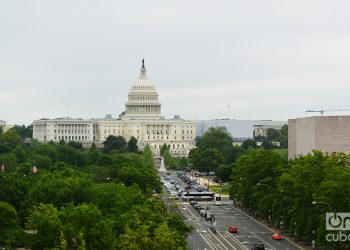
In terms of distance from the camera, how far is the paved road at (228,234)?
8694 cm

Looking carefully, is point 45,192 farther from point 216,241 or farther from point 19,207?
point 216,241

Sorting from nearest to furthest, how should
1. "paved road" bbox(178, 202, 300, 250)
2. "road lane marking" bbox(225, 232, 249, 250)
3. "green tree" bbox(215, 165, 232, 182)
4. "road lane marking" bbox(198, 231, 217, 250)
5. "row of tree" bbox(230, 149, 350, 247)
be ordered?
"row of tree" bbox(230, 149, 350, 247) → "road lane marking" bbox(198, 231, 217, 250) → "road lane marking" bbox(225, 232, 249, 250) → "paved road" bbox(178, 202, 300, 250) → "green tree" bbox(215, 165, 232, 182)

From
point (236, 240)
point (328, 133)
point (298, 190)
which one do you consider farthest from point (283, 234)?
point (328, 133)

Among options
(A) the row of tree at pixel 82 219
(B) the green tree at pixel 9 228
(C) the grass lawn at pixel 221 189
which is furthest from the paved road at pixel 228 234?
(C) the grass lawn at pixel 221 189

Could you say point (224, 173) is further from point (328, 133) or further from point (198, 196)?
point (328, 133)

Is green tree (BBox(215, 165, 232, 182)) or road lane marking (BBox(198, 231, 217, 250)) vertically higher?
green tree (BBox(215, 165, 232, 182))

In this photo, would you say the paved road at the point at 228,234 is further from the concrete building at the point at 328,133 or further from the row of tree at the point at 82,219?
the concrete building at the point at 328,133

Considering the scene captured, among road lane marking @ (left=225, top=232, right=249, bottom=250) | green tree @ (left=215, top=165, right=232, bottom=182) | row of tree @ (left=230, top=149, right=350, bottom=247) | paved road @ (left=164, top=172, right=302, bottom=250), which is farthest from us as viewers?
green tree @ (left=215, top=165, right=232, bottom=182)

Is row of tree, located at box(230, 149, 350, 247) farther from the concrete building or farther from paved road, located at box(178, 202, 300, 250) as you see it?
the concrete building

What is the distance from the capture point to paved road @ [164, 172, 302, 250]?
285 ft

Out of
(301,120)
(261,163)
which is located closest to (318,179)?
(261,163)

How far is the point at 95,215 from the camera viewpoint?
65.9 m

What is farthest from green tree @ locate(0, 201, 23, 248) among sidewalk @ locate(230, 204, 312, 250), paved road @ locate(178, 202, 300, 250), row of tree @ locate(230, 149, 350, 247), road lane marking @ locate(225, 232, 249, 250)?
sidewalk @ locate(230, 204, 312, 250)

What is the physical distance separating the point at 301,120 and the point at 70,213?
255ft
